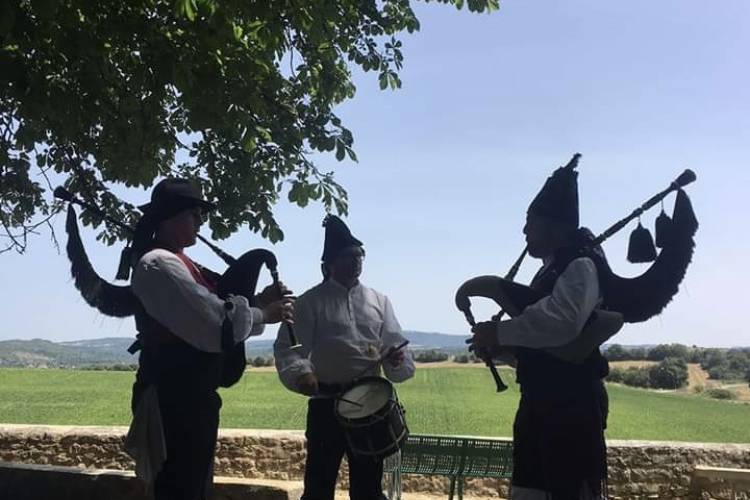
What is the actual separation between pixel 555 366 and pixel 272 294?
1.28m

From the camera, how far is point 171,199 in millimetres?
3119

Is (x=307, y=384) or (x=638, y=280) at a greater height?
(x=638, y=280)

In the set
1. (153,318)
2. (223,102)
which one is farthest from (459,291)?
(223,102)

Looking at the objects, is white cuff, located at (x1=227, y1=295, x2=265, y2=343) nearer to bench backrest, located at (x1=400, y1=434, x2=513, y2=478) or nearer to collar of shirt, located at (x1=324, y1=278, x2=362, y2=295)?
collar of shirt, located at (x1=324, y1=278, x2=362, y2=295)

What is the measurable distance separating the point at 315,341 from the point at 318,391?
28 centimetres

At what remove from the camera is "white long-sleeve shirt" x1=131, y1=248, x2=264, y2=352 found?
9.46 ft

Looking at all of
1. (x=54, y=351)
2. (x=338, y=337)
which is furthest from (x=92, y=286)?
(x=54, y=351)

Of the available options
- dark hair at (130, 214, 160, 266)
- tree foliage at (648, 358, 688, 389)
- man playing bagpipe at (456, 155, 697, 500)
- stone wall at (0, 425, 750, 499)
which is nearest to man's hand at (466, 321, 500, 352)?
man playing bagpipe at (456, 155, 697, 500)

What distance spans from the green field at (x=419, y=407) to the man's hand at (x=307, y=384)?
7.30 meters

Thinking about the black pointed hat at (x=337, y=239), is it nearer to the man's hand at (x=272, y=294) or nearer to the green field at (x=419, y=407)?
the man's hand at (x=272, y=294)

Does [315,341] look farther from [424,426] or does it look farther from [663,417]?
[663,417]

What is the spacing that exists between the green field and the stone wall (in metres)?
3.51

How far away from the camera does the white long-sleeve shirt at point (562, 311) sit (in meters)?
2.79

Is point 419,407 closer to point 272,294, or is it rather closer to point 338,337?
point 338,337
